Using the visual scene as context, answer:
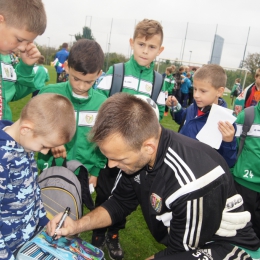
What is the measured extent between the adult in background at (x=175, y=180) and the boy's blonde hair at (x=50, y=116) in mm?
196

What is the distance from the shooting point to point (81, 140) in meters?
2.76

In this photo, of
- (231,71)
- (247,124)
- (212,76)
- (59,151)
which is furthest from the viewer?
(231,71)

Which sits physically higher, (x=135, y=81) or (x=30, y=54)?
(x=30, y=54)

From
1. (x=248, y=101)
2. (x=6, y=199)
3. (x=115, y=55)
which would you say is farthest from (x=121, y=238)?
(x=115, y=55)

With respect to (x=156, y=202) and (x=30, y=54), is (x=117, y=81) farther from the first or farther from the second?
(x=156, y=202)

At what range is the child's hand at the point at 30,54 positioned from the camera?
2414 mm

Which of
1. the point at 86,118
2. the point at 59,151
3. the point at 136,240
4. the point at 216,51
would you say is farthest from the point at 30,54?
the point at 216,51

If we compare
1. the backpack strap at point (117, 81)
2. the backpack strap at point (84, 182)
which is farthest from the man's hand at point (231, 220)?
the backpack strap at point (117, 81)

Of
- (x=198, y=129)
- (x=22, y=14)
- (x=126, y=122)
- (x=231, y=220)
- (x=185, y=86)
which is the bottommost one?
(x=231, y=220)

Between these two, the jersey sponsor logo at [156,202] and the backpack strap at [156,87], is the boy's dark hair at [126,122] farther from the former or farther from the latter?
the backpack strap at [156,87]

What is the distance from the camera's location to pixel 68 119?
183cm

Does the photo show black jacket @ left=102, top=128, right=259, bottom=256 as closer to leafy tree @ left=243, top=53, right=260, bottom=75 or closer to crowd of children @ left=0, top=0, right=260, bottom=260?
crowd of children @ left=0, top=0, right=260, bottom=260

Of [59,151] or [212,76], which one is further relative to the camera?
[212,76]

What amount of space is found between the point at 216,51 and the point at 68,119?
85.2ft
